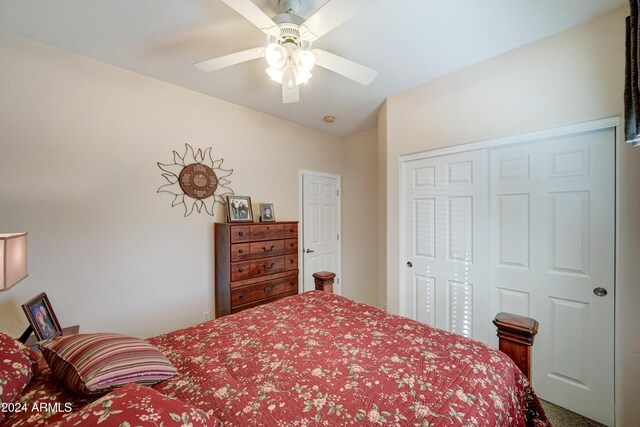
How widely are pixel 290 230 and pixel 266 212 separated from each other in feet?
1.22

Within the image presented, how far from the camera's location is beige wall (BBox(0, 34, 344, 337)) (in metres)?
1.79

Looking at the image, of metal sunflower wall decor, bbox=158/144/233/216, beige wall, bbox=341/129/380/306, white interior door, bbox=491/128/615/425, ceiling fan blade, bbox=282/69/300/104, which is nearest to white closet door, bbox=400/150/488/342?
white interior door, bbox=491/128/615/425

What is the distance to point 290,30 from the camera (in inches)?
56.0

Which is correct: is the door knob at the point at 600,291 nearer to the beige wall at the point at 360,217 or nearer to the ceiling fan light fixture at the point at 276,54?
the beige wall at the point at 360,217

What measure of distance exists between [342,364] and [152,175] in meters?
2.29

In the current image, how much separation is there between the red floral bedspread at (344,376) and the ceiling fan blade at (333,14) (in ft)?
5.33

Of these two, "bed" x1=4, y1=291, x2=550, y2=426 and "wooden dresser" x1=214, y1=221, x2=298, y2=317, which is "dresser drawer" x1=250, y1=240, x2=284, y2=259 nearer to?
"wooden dresser" x1=214, y1=221, x2=298, y2=317

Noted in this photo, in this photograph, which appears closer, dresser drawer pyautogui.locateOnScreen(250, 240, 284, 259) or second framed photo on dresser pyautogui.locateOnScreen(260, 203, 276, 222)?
dresser drawer pyautogui.locateOnScreen(250, 240, 284, 259)

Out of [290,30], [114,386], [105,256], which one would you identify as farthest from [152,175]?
[114,386]

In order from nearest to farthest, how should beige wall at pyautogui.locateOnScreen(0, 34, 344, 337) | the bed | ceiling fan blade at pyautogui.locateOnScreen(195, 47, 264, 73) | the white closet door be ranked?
the bed → ceiling fan blade at pyautogui.locateOnScreen(195, 47, 264, 73) → beige wall at pyautogui.locateOnScreen(0, 34, 344, 337) → the white closet door

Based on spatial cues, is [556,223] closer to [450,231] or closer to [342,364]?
[450,231]

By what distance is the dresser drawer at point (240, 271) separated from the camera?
2545mm

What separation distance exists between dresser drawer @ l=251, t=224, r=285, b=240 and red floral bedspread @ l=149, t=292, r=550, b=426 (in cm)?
123

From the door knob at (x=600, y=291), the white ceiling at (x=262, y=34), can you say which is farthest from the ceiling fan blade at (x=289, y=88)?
the door knob at (x=600, y=291)
